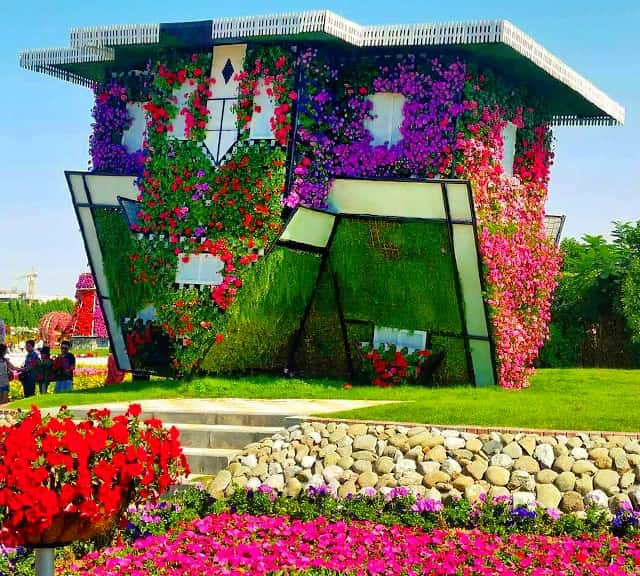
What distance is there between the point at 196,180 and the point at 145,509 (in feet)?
27.5

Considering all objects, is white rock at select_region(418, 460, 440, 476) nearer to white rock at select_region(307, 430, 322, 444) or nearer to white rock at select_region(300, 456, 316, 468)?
white rock at select_region(300, 456, 316, 468)

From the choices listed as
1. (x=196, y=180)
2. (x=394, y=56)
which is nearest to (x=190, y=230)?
(x=196, y=180)

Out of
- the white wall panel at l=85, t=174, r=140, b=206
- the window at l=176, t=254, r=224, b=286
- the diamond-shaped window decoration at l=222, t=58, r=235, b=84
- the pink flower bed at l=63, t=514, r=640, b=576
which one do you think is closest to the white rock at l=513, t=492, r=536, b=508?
the pink flower bed at l=63, t=514, r=640, b=576

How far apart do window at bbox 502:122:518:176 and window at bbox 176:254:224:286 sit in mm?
5059

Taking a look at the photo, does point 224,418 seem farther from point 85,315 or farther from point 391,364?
point 85,315

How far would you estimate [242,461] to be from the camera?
38.0 feet

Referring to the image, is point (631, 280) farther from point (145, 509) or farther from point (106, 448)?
point (106, 448)

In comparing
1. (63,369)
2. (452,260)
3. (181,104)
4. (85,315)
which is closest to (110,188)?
(181,104)

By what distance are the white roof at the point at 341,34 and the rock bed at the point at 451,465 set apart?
Result: 6790 mm

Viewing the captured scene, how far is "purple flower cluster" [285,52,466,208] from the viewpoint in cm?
1664

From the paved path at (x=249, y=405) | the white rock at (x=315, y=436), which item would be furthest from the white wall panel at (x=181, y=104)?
the white rock at (x=315, y=436)

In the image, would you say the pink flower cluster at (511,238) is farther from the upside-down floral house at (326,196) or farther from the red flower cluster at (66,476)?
the red flower cluster at (66,476)

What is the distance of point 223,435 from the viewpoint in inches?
499

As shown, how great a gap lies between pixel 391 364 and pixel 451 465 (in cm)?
710
